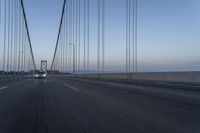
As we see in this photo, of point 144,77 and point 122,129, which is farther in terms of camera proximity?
point 144,77

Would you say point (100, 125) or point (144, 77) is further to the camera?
point (144, 77)

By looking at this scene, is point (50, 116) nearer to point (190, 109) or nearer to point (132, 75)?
point (190, 109)

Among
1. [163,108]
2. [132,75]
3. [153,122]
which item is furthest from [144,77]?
[153,122]

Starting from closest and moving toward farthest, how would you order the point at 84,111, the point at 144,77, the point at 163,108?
the point at 84,111 → the point at 163,108 → the point at 144,77

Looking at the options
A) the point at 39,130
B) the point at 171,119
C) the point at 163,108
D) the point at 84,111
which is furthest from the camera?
the point at 163,108

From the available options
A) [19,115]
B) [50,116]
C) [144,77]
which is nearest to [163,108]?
[50,116]

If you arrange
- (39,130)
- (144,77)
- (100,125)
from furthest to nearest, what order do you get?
(144,77), (100,125), (39,130)

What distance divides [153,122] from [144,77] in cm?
3172

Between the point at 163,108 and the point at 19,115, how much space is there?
12.4 ft

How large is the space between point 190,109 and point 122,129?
3.53m

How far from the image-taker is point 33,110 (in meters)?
9.09

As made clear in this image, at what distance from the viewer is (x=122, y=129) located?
6078 millimetres

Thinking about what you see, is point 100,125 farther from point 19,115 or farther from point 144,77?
point 144,77

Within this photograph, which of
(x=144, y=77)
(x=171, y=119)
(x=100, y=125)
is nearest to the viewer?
(x=100, y=125)
